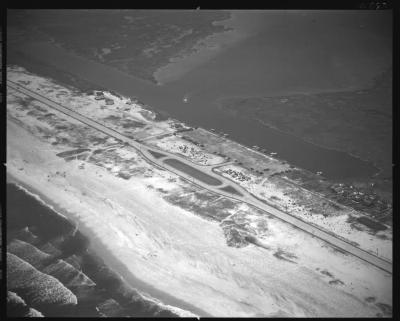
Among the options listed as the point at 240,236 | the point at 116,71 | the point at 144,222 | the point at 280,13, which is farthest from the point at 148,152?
the point at 280,13

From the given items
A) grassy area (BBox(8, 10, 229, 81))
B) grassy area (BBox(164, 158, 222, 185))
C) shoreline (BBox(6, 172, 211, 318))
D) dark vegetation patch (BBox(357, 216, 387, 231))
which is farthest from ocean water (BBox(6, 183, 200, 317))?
grassy area (BBox(8, 10, 229, 81))

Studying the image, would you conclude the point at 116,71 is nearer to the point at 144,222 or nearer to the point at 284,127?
the point at 284,127

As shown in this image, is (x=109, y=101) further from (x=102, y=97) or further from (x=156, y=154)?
(x=156, y=154)

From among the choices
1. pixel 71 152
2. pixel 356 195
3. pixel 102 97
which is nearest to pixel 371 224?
pixel 356 195

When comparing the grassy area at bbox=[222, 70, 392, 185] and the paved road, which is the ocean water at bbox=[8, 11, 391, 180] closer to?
the grassy area at bbox=[222, 70, 392, 185]

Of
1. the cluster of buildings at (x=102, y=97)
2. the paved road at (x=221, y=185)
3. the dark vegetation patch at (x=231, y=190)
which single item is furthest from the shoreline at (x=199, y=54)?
the dark vegetation patch at (x=231, y=190)

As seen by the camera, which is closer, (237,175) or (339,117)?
(237,175)
